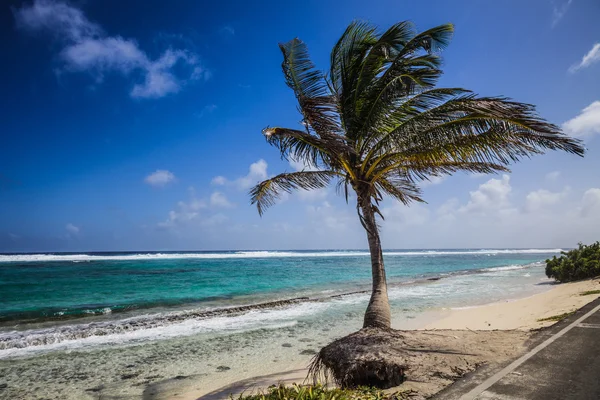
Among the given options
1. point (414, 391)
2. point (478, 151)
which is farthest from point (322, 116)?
point (414, 391)

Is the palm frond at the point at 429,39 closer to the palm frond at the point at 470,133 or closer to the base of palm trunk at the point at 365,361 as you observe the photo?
the palm frond at the point at 470,133

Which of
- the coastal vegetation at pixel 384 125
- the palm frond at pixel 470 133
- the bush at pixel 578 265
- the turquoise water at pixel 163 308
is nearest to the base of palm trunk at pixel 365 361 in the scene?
the coastal vegetation at pixel 384 125

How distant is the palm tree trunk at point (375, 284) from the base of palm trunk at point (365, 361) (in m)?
0.57

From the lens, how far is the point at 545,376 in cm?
446

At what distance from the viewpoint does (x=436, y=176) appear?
8156 millimetres

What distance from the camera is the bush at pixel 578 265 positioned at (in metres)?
19.3

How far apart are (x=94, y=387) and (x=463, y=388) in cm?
709

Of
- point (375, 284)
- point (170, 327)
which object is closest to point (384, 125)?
point (375, 284)

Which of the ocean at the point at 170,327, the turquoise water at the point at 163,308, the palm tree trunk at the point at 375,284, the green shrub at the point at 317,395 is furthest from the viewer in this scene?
the turquoise water at the point at 163,308

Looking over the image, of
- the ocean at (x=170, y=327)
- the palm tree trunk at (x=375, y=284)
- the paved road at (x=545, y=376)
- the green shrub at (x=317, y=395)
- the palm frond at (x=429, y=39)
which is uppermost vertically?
the palm frond at (x=429, y=39)

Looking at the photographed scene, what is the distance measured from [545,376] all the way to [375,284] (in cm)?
331

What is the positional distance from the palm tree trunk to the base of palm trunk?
0.57m

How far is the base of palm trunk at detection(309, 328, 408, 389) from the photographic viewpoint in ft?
16.5

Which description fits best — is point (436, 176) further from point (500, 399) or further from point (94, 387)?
point (94, 387)
